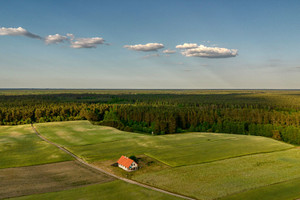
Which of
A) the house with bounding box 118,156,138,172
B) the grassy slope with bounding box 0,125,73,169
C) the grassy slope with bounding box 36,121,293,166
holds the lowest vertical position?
the grassy slope with bounding box 0,125,73,169

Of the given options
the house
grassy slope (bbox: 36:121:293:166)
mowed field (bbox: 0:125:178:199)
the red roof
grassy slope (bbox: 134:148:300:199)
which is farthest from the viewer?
grassy slope (bbox: 36:121:293:166)

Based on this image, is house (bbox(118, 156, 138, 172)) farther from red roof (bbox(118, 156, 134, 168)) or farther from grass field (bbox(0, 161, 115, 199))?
grass field (bbox(0, 161, 115, 199))

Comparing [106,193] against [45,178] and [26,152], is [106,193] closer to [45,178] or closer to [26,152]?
[45,178]

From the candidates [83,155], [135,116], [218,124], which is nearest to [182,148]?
[83,155]

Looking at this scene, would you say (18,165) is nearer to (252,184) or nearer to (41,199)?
(41,199)

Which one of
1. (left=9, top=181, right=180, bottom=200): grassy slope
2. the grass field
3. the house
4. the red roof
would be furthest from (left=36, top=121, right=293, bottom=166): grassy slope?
(left=9, top=181, right=180, bottom=200): grassy slope
